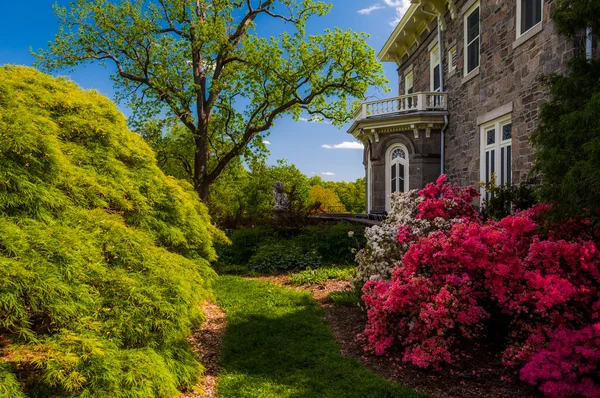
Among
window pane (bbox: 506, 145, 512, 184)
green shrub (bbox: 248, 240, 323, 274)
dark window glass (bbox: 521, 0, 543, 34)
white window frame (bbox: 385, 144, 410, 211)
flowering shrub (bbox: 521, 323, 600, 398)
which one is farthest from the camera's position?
white window frame (bbox: 385, 144, 410, 211)

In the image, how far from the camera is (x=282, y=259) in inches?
434

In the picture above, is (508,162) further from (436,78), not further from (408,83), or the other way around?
(408,83)

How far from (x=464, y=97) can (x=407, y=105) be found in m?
1.89

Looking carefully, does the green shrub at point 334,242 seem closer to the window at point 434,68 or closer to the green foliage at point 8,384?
the window at point 434,68

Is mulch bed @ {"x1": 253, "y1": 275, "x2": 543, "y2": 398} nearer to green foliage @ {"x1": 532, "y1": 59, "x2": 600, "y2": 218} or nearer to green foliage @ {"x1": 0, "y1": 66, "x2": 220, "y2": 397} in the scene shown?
green foliage @ {"x1": 532, "y1": 59, "x2": 600, "y2": 218}

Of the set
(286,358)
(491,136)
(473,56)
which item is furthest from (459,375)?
(473,56)

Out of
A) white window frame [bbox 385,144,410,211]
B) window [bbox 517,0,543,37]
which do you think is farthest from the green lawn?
window [bbox 517,0,543,37]

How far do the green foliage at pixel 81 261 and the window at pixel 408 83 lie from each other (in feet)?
47.4

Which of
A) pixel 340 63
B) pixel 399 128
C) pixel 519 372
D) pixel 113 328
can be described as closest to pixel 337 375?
pixel 519 372

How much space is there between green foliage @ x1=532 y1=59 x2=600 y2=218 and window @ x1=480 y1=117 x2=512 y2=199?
5071 mm

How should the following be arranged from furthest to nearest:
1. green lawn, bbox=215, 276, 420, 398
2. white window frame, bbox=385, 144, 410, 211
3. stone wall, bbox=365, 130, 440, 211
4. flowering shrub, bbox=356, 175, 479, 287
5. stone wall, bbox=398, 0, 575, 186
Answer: white window frame, bbox=385, 144, 410, 211 < stone wall, bbox=365, 130, 440, 211 < stone wall, bbox=398, 0, 575, 186 < flowering shrub, bbox=356, 175, 479, 287 < green lawn, bbox=215, 276, 420, 398

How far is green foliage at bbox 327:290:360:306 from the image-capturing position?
23.2ft

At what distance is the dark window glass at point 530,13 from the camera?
8336mm

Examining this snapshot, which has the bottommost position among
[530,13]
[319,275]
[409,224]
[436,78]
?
[319,275]
